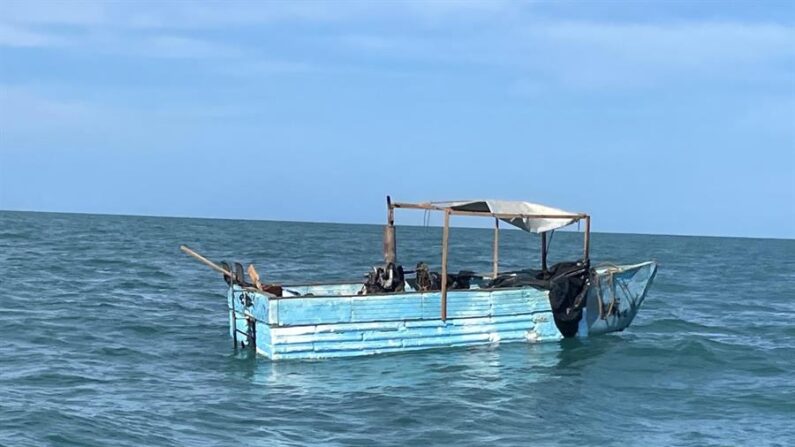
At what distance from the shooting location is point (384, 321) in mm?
14859

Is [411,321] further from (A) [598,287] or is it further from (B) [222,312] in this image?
(B) [222,312]

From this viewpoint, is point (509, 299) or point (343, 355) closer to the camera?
point (343, 355)

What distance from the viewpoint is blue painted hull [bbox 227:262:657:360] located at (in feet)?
47.2

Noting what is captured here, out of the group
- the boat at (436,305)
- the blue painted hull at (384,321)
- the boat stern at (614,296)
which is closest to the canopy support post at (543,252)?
the boat at (436,305)

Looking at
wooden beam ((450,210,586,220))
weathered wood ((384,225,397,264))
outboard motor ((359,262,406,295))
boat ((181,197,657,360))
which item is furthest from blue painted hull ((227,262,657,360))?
wooden beam ((450,210,586,220))

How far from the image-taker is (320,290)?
56.4 ft

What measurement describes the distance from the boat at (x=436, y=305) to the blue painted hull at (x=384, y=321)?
0.05 feet

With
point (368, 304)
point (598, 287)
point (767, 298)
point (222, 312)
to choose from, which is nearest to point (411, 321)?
point (368, 304)

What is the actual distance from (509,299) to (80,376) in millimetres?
6695

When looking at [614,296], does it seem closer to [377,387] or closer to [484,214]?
[484,214]

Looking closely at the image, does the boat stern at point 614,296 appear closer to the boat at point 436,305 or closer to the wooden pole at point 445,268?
the boat at point 436,305

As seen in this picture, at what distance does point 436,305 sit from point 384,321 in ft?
2.90

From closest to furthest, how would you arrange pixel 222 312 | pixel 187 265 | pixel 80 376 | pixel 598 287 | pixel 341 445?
pixel 341 445 < pixel 80 376 < pixel 598 287 < pixel 222 312 < pixel 187 265

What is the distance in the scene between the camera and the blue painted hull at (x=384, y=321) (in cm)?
1440
